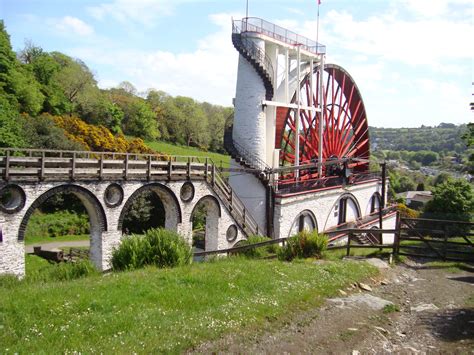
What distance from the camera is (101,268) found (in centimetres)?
1334

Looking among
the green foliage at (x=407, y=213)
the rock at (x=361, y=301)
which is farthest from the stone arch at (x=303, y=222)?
the green foliage at (x=407, y=213)

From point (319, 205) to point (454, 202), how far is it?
1663 centimetres

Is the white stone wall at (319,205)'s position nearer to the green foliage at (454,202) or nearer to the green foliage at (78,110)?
the green foliage at (78,110)

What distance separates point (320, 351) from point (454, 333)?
2537mm

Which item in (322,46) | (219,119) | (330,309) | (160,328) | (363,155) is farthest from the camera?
(219,119)

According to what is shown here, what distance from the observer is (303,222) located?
20.2m

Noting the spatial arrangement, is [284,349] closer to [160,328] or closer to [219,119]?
[160,328]

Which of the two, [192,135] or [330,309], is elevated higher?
[192,135]

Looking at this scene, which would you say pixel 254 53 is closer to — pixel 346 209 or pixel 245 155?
pixel 245 155

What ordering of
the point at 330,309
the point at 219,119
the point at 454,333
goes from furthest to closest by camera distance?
the point at 219,119
the point at 330,309
the point at 454,333

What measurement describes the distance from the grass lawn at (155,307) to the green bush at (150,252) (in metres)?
0.89

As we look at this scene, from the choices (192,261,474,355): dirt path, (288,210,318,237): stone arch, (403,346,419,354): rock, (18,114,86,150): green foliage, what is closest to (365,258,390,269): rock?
(192,261,474,355): dirt path

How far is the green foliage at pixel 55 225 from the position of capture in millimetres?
26828

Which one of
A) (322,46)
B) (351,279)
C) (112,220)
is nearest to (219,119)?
(322,46)
